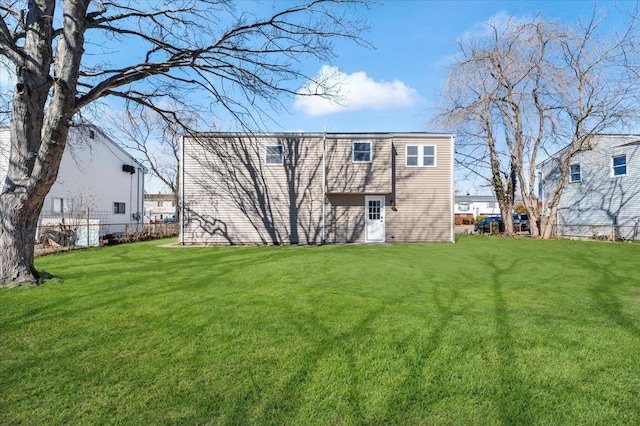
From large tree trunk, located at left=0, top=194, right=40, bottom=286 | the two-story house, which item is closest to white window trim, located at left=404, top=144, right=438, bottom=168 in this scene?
the two-story house

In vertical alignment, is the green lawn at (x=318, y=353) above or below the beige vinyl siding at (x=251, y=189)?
below

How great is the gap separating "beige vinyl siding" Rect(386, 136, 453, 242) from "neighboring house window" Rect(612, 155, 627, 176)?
10651 millimetres

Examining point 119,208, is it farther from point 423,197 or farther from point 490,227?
point 490,227

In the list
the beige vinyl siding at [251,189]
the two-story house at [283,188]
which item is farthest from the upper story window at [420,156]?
the beige vinyl siding at [251,189]

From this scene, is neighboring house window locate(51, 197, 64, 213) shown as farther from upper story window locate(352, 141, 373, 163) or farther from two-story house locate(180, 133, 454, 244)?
upper story window locate(352, 141, 373, 163)

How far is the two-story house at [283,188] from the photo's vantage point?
14461 millimetres

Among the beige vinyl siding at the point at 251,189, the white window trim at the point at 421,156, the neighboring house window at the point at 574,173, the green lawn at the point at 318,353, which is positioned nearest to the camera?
the green lawn at the point at 318,353

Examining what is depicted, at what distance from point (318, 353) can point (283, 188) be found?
11.8 m

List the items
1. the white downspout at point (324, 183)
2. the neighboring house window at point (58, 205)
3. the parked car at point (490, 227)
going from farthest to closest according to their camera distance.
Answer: the parked car at point (490, 227)
the neighboring house window at point (58, 205)
the white downspout at point (324, 183)

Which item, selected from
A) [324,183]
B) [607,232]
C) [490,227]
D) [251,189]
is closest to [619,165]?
[607,232]

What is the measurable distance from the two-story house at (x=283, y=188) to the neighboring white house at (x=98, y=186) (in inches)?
164

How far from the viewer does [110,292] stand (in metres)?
5.45

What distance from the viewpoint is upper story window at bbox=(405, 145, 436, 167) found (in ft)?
49.5

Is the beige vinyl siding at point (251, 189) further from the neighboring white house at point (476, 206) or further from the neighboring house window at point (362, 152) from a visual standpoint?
the neighboring white house at point (476, 206)
